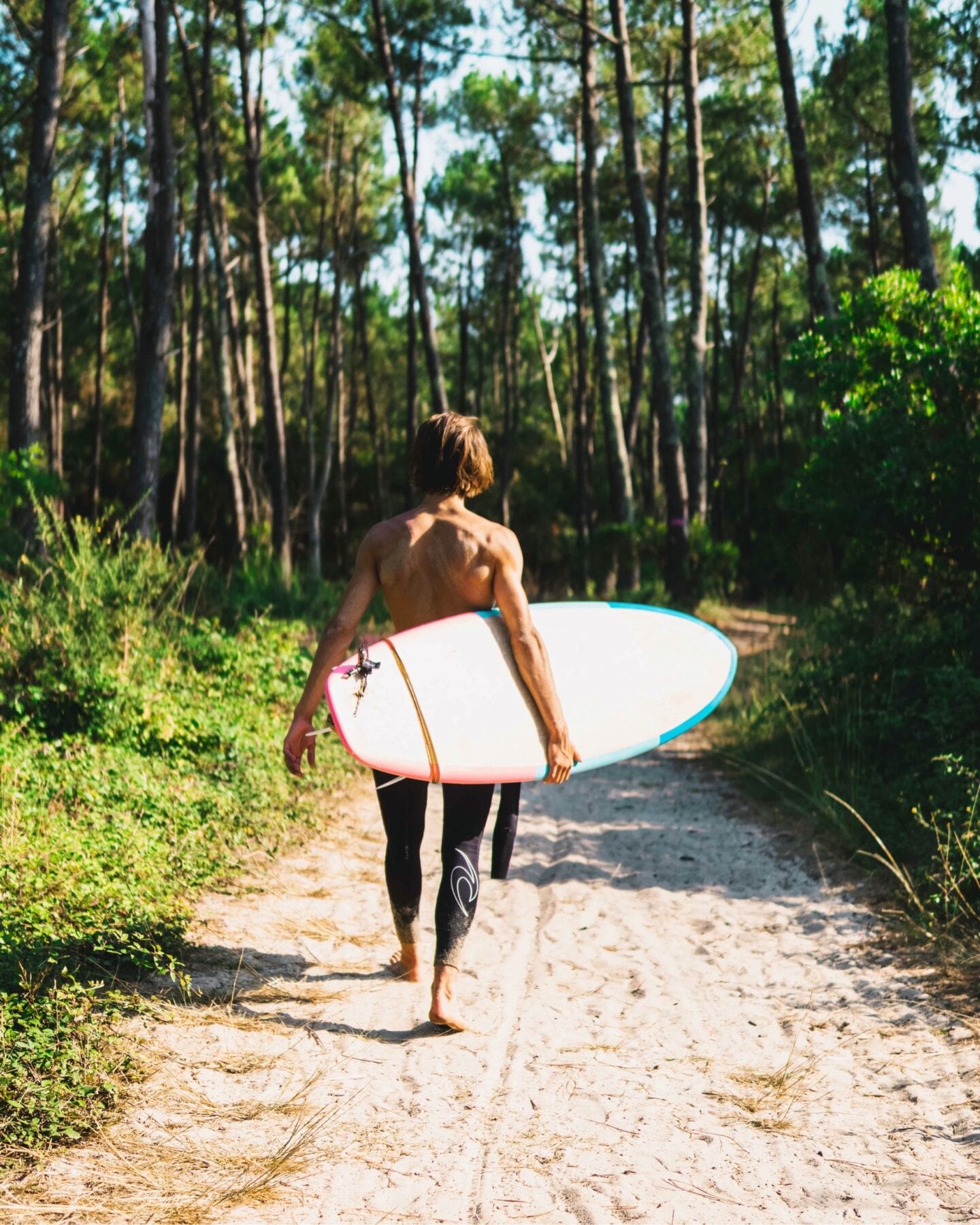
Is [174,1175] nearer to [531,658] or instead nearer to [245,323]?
[531,658]

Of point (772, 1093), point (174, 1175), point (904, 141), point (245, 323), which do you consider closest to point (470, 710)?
point (772, 1093)

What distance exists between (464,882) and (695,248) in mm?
13657

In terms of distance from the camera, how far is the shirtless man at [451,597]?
11.9 ft

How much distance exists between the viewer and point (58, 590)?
7203mm

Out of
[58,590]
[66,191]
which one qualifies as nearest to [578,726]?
[58,590]

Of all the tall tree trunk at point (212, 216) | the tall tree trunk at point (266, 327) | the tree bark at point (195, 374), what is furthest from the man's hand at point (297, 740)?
the tree bark at point (195, 374)

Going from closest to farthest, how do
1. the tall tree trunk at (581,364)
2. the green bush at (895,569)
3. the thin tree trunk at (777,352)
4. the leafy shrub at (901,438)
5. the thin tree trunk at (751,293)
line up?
the green bush at (895,569), the leafy shrub at (901,438), the tall tree trunk at (581,364), the thin tree trunk at (751,293), the thin tree trunk at (777,352)

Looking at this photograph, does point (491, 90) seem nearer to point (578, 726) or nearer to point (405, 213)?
point (405, 213)

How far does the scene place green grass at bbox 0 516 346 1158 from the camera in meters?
3.10

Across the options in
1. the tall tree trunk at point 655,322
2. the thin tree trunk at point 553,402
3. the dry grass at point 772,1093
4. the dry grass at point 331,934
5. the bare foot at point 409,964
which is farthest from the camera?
the thin tree trunk at point 553,402

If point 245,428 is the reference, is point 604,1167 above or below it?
below

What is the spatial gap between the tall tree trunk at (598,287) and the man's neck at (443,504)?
13850 millimetres

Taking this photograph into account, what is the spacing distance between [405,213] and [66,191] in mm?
15530

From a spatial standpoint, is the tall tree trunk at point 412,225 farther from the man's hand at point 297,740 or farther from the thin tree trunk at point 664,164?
the man's hand at point 297,740
